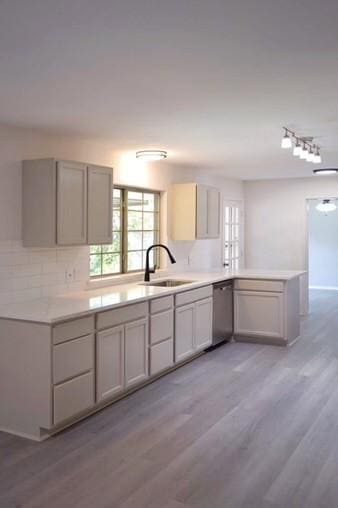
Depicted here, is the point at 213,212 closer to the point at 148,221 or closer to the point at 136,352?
the point at 148,221

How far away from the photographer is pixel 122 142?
4.86m

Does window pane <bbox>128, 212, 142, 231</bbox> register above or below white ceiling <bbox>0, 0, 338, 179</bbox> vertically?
below

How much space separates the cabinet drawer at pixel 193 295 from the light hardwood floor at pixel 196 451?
0.74 metres

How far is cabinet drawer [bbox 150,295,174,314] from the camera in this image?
14.7 ft

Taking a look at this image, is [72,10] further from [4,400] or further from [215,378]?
[215,378]

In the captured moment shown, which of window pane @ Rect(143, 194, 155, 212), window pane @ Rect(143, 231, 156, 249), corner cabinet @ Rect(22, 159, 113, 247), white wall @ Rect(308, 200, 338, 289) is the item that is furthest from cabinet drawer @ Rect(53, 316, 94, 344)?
white wall @ Rect(308, 200, 338, 289)

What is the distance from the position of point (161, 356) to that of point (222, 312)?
4.93 ft

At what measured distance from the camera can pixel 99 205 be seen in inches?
178

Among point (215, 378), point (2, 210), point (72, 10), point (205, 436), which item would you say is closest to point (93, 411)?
point (205, 436)

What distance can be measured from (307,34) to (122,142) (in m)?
2.85

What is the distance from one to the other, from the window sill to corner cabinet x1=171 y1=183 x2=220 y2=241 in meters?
0.63

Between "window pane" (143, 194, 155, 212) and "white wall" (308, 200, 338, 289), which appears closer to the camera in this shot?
"window pane" (143, 194, 155, 212)

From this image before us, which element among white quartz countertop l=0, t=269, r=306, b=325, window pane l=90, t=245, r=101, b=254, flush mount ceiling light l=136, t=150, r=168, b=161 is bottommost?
white quartz countertop l=0, t=269, r=306, b=325

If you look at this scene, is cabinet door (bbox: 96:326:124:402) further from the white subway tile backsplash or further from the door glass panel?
the door glass panel
